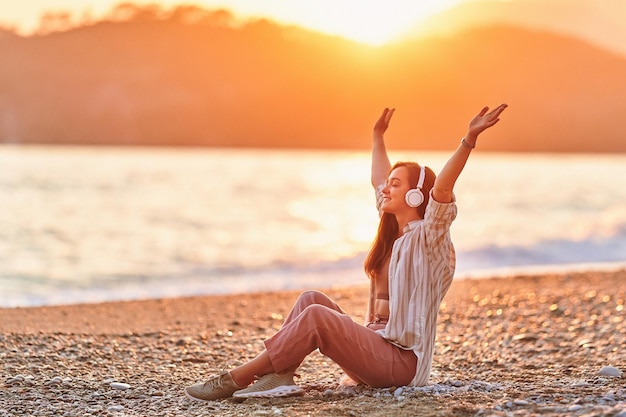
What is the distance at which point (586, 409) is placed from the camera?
4156mm

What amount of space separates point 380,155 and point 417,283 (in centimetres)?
108

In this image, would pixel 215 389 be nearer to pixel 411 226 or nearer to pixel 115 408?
pixel 115 408

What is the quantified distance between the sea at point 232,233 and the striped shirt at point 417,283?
7.41m

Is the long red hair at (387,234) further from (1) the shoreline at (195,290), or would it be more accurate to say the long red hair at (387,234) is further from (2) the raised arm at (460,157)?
(1) the shoreline at (195,290)

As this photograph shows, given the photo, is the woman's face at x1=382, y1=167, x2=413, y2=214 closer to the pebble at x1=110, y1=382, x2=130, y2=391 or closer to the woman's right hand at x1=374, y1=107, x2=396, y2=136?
the woman's right hand at x1=374, y1=107, x2=396, y2=136

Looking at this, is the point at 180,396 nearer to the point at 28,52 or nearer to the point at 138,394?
the point at 138,394

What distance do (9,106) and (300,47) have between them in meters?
37.3

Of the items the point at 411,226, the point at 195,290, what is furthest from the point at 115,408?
the point at 195,290

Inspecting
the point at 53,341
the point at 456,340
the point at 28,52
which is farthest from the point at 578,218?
the point at 28,52

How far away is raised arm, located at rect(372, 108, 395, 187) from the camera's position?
18.0ft

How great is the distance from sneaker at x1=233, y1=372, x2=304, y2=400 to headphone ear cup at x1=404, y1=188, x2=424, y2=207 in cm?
121

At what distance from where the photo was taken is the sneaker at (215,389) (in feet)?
16.5

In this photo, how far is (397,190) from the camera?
4934mm

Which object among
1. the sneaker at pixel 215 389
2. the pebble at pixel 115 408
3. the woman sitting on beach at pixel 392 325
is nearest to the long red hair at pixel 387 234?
the woman sitting on beach at pixel 392 325
